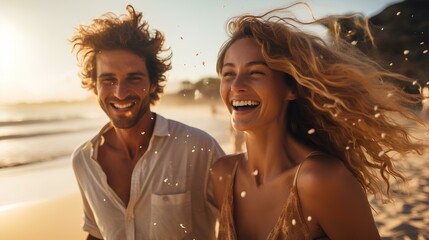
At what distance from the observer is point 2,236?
6.59 m

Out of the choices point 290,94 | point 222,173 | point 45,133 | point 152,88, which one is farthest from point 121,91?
point 45,133

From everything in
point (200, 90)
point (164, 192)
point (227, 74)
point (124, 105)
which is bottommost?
point (200, 90)

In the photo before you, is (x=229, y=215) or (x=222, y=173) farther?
(x=222, y=173)

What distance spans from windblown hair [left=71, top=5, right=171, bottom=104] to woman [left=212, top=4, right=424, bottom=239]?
1.22 metres

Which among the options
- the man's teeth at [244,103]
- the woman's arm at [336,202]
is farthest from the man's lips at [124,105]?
the woman's arm at [336,202]

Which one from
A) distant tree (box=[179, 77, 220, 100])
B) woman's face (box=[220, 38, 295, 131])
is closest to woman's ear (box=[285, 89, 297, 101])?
woman's face (box=[220, 38, 295, 131])

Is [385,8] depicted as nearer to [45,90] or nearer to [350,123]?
[350,123]

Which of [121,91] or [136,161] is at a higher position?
[121,91]

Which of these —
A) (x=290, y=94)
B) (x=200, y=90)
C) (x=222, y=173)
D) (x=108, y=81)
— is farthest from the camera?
(x=200, y=90)

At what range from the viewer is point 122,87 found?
3.77 m

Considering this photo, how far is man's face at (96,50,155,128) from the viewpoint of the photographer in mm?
3783

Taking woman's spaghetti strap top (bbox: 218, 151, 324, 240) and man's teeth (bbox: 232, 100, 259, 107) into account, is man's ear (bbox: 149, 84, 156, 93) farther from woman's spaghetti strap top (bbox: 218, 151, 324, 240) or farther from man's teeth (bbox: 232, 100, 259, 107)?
man's teeth (bbox: 232, 100, 259, 107)

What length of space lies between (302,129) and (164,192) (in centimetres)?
121

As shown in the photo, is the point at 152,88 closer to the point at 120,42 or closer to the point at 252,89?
the point at 120,42
